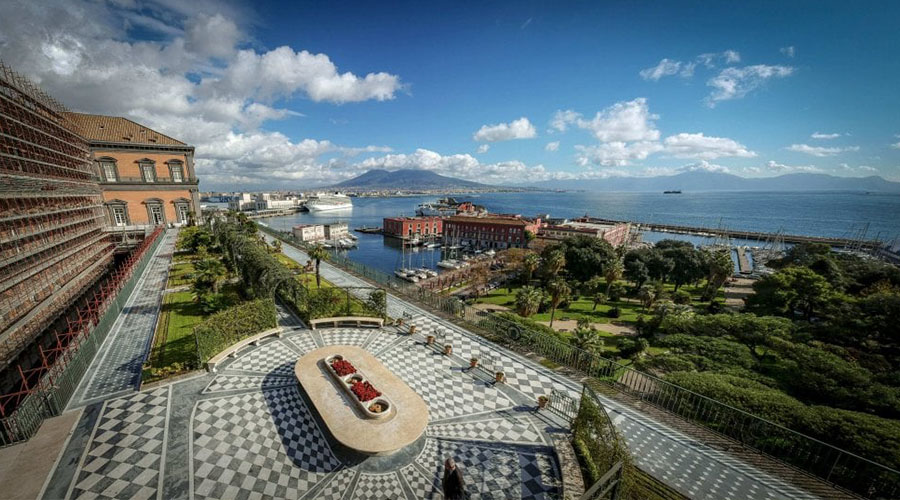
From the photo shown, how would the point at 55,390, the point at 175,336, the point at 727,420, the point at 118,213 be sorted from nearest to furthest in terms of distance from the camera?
the point at 55,390
the point at 727,420
the point at 175,336
the point at 118,213

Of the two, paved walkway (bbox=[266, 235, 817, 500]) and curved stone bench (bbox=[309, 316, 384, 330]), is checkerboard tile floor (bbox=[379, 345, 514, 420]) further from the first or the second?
curved stone bench (bbox=[309, 316, 384, 330])

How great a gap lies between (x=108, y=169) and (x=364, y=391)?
154 ft

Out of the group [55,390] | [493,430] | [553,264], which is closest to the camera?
[55,390]

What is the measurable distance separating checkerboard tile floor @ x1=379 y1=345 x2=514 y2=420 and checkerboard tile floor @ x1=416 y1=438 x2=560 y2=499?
1518 mm

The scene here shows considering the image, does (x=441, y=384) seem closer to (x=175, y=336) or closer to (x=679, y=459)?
(x=679, y=459)

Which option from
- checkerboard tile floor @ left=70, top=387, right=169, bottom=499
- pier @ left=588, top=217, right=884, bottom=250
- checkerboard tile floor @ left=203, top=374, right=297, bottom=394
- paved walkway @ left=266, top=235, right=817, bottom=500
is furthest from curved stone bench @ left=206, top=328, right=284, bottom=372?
pier @ left=588, top=217, right=884, bottom=250

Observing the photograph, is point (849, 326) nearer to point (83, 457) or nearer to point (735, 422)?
point (735, 422)

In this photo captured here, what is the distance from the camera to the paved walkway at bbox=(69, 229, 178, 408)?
1072 cm

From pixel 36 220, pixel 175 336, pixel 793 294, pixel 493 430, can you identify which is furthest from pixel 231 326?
pixel 793 294

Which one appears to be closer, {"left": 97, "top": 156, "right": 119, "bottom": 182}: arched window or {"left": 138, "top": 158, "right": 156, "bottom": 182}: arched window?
{"left": 97, "top": 156, "right": 119, "bottom": 182}: arched window

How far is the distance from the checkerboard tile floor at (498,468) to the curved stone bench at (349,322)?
8.51 metres

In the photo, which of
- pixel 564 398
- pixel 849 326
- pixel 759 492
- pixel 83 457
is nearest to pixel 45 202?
pixel 83 457

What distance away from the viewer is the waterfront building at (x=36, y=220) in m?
17.5

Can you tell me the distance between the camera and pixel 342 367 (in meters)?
11.5
